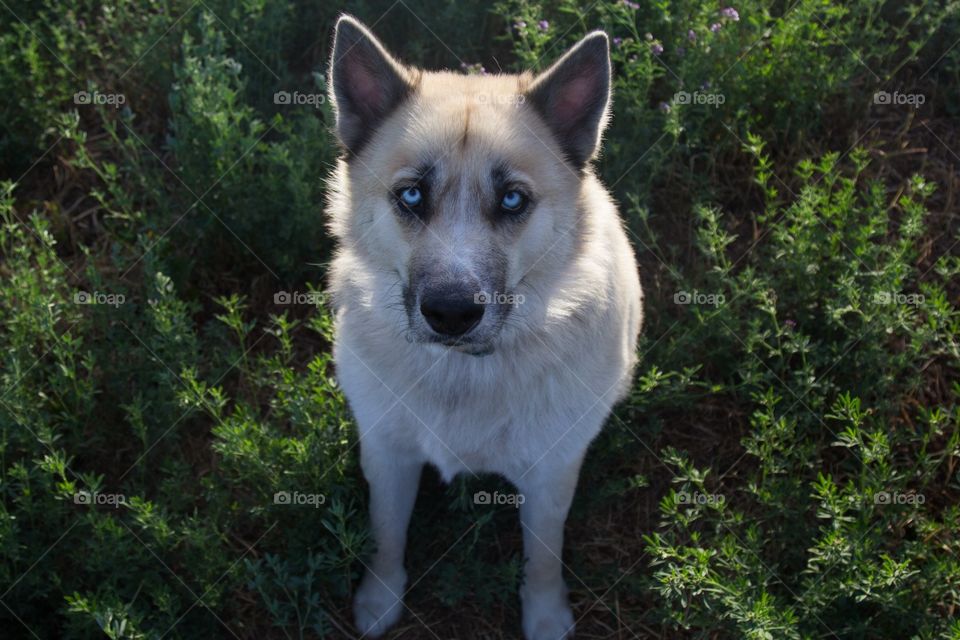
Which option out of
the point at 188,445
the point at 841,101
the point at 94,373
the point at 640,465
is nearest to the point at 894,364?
the point at 640,465

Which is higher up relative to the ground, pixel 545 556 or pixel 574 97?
pixel 574 97

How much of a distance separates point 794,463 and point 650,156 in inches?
64.8

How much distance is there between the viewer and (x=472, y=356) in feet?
10.3

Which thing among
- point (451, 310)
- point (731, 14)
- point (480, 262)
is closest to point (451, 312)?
point (451, 310)

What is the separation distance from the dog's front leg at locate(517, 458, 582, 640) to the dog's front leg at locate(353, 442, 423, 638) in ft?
Answer: 1.54

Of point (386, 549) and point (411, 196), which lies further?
point (386, 549)

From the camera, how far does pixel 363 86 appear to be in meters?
3.06

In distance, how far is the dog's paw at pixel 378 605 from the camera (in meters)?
3.54

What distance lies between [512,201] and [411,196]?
1.09 ft

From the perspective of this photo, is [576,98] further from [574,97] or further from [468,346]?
[468,346]

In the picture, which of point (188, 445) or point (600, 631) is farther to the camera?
point (188, 445)

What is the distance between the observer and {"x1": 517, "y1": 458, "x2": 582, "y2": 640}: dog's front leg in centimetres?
332

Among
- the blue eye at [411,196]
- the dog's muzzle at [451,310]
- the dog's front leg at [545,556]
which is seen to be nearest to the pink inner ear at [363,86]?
the blue eye at [411,196]

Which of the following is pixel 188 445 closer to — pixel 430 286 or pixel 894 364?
pixel 430 286
